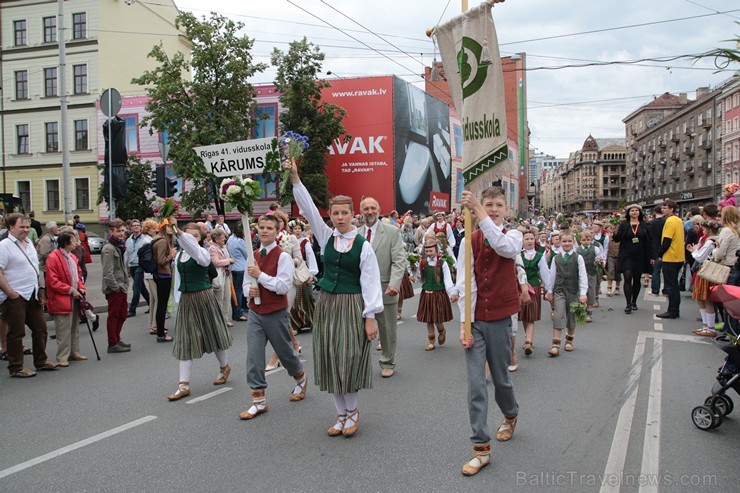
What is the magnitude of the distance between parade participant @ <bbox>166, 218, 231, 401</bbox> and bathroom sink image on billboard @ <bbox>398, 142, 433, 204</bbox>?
2545 centimetres

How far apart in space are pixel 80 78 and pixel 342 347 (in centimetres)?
3803

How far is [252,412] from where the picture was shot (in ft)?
17.1

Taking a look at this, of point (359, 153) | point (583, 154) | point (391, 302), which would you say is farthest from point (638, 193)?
point (391, 302)

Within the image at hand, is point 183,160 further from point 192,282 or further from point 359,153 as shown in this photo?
point 192,282

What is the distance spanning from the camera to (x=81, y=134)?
3603cm

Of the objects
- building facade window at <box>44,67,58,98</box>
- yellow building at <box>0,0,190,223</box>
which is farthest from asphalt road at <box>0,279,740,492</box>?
building facade window at <box>44,67,58,98</box>

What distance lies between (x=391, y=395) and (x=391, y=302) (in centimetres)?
127

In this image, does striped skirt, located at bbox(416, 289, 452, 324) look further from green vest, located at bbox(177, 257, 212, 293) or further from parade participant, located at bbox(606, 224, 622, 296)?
parade participant, located at bbox(606, 224, 622, 296)

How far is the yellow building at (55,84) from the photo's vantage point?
35.2m

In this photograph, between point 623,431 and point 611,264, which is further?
point 611,264

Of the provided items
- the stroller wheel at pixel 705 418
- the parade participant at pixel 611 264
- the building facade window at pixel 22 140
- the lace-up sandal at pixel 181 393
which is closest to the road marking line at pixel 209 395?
the lace-up sandal at pixel 181 393

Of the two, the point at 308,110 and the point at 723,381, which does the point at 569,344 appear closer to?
the point at 723,381

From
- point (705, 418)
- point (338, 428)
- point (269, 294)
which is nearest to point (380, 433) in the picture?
point (338, 428)

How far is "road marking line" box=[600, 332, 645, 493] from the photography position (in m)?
3.98
